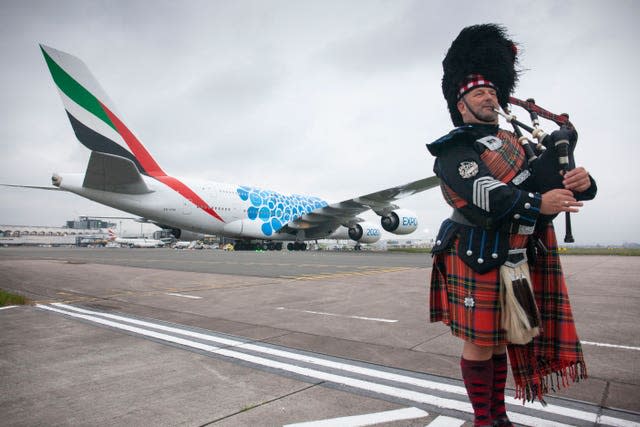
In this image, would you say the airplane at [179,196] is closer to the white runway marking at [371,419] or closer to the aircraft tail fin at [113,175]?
the aircraft tail fin at [113,175]

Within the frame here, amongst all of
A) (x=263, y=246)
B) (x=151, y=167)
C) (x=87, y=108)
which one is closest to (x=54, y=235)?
(x=263, y=246)

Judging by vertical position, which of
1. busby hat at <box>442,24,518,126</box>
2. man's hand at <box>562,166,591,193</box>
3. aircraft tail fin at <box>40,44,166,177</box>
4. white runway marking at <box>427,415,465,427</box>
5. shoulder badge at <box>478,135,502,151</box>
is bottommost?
white runway marking at <box>427,415,465,427</box>

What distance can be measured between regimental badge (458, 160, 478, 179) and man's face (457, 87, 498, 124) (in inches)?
15.4

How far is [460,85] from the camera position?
7.41ft

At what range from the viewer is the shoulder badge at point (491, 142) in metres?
1.99

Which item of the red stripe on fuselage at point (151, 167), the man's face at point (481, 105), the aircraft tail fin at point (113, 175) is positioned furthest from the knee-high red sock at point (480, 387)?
the red stripe on fuselage at point (151, 167)

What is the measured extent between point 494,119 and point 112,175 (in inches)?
808

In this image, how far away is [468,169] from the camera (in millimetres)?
1879

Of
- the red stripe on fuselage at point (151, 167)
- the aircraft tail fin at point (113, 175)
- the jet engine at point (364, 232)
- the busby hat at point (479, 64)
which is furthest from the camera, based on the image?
the jet engine at point (364, 232)

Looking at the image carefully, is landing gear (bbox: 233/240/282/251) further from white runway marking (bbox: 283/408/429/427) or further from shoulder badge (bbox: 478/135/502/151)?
shoulder badge (bbox: 478/135/502/151)

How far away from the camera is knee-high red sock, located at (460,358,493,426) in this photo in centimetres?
191

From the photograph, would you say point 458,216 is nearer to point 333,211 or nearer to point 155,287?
point 155,287

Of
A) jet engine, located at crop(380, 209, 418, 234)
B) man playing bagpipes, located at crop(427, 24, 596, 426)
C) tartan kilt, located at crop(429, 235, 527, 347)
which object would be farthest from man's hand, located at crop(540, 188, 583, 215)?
jet engine, located at crop(380, 209, 418, 234)

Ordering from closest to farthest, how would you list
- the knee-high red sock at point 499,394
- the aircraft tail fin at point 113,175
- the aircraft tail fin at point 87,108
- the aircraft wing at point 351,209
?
the knee-high red sock at point 499,394 < the aircraft tail fin at point 113,175 < the aircraft tail fin at point 87,108 < the aircraft wing at point 351,209
